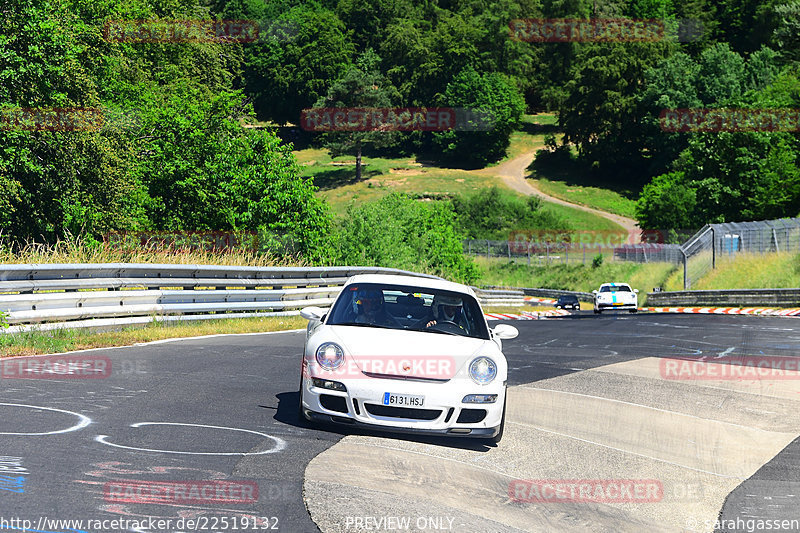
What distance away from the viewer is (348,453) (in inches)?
282

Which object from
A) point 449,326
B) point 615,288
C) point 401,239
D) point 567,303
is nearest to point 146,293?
point 449,326

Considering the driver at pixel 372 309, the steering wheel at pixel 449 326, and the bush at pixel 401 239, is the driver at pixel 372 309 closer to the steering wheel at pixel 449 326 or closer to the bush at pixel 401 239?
the steering wheel at pixel 449 326

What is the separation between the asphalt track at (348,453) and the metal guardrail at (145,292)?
4.62 ft

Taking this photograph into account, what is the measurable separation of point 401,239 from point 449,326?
3826 cm

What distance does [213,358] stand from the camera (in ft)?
41.2

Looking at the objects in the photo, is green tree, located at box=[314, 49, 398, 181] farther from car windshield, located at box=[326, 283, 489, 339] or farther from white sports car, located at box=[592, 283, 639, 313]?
car windshield, located at box=[326, 283, 489, 339]

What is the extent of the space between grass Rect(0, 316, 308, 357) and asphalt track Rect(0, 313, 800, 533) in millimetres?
522

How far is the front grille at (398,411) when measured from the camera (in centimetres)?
755

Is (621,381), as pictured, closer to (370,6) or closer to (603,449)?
(603,449)

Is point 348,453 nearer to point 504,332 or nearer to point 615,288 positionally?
point 504,332

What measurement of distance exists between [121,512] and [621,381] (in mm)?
9101

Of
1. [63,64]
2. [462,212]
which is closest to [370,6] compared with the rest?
[462,212]

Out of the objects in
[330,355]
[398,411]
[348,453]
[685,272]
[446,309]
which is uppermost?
[446,309]

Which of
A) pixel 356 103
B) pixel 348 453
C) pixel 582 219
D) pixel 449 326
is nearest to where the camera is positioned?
pixel 348 453
